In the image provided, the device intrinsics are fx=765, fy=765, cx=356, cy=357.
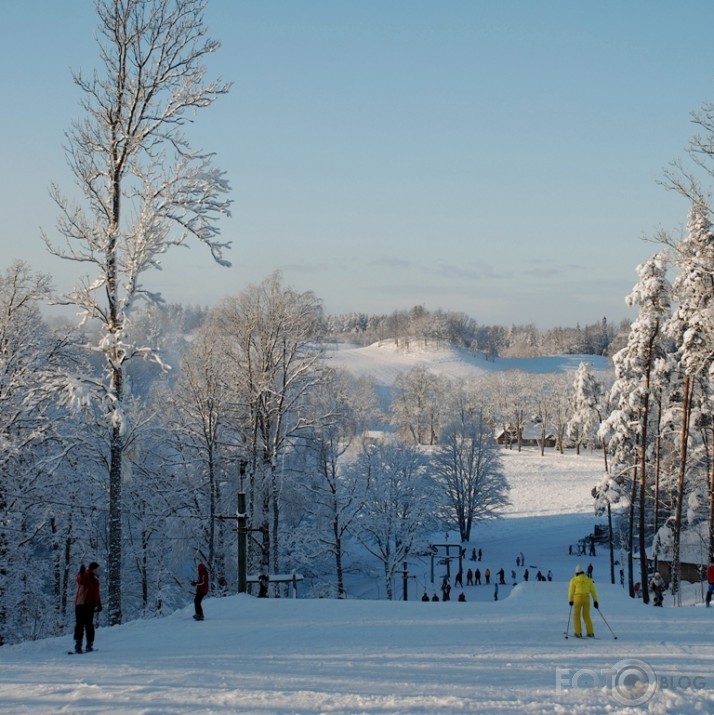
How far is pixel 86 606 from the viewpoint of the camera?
12.9 metres

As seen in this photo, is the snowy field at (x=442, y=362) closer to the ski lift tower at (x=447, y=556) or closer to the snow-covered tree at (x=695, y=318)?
the ski lift tower at (x=447, y=556)

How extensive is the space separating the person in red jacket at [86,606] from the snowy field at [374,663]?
15.9 inches

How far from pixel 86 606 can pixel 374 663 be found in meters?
5.14

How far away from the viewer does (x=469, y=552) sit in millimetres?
59844

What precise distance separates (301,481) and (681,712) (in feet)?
97.1

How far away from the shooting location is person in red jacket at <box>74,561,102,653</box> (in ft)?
42.0

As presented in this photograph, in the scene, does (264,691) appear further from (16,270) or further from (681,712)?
(16,270)

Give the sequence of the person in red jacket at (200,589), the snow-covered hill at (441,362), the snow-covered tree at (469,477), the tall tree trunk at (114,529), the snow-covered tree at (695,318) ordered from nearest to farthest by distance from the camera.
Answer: the person in red jacket at (200,589)
the tall tree trunk at (114,529)
the snow-covered tree at (695,318)
the snow-covered tree at (469,477)
the snow-covered hill at (441,362)

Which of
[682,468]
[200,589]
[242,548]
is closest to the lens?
[200,589]

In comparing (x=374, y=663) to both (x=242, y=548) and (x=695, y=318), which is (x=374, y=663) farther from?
(x=695, y=318)

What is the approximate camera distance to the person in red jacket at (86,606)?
1280cm

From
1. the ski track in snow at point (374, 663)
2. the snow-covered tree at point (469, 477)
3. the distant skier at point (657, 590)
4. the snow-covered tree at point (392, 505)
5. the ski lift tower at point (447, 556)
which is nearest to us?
the ski track in snow at point (374, 663)

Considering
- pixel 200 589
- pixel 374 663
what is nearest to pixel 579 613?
pixel 374 663

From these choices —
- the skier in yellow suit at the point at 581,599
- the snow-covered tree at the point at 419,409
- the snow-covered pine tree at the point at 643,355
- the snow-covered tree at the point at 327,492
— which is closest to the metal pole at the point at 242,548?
the skier in yellow suit at the point at 581,599
